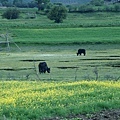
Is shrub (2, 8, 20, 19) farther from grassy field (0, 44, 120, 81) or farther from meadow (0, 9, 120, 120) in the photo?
grassy field (0, 44, 120, 81)

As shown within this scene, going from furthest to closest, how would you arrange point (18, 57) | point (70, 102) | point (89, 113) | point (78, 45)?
point (78, 45)
point (18, 57)
point (70, 102)
point (89, 113)

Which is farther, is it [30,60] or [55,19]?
[55,19]

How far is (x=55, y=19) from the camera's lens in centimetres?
9419

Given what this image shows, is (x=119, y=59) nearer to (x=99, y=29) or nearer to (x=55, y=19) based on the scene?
(x=99, y=29)

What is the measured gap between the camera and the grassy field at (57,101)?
16703 mm

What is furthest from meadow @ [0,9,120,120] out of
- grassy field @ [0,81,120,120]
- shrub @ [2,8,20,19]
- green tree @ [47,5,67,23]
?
shrub @ [2,8,20,19]

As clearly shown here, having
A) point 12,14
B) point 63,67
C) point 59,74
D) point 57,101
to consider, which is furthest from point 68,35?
point 57,101

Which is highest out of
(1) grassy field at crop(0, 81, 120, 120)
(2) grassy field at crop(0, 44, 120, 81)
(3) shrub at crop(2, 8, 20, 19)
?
(1) grassy field at crop(0, 81, 120, 120)

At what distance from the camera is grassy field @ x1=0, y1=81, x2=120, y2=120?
658 inches

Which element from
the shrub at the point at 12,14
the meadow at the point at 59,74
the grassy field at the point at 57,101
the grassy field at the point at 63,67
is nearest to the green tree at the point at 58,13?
the meadow at the point at 59,74

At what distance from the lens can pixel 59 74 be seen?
1403 inches

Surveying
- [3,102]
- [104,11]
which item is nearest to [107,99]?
[3,102]

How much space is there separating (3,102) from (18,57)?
30543 millimetres

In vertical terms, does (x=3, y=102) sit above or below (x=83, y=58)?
above
